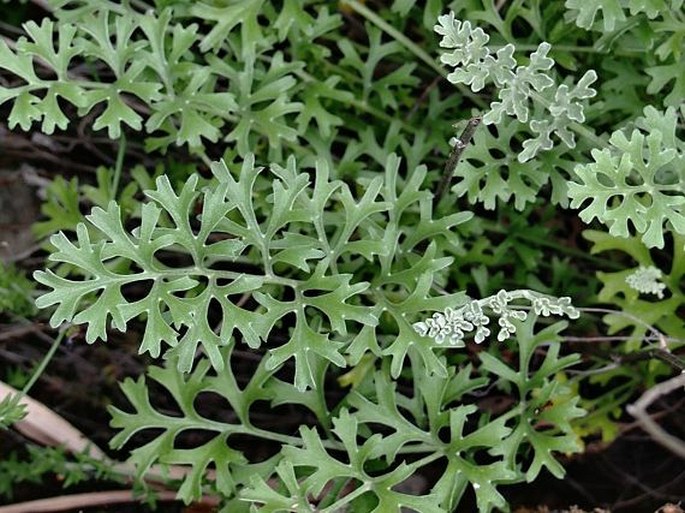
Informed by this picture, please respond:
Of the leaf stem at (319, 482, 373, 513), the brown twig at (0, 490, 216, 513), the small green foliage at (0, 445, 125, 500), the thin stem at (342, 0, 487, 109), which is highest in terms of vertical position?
the thin stem at (342, 0, 487, 109)

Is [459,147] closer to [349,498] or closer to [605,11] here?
[605,11]

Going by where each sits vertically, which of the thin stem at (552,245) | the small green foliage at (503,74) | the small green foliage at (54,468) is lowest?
the small green foliage at (54,468)

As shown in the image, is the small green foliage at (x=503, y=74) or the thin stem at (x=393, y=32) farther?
the thin stem at (x=393, y=32)

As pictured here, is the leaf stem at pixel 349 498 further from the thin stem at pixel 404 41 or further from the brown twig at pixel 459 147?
the thin stem at pixel 404 41

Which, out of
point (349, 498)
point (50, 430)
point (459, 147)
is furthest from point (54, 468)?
point (459, 147)

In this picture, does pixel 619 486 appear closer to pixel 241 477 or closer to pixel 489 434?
pixel 489 434

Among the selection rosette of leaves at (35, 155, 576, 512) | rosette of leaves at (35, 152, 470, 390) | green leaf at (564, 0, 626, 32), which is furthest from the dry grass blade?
green leaf at (564, 0, 626, 32)

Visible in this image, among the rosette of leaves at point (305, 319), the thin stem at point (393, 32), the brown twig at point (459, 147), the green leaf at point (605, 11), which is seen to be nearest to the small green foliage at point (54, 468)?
the rosette of leaves at point (305, 319)

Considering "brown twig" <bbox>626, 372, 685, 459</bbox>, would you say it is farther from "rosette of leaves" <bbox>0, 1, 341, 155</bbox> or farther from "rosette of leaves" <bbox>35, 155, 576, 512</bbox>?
"rosette of leaves" <bbox>0, 1, 341, 155</bbox>

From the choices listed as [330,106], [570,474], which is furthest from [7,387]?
Answer: [570,474]
